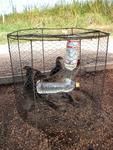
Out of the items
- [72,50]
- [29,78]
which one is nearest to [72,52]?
[72,50]

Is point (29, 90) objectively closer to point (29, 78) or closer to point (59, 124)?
point (29, 78)

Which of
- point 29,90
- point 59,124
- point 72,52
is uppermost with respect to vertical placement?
point 72,52

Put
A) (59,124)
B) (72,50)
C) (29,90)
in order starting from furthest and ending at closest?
(29,90), (59,124), (72,50)

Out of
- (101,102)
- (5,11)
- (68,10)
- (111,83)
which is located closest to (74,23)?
(68,10)

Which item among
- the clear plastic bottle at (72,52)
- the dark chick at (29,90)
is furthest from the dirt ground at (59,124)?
the clear plastic bottle at (72,52)

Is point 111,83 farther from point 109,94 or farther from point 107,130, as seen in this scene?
point 107,130

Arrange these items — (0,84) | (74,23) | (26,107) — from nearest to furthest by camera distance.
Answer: (26,107) < (0,84) < (74,23)

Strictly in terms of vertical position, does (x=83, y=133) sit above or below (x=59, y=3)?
below

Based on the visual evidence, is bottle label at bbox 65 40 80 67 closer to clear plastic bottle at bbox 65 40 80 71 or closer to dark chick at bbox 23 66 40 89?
clear plastic bottle at bbox 65 40 80 71

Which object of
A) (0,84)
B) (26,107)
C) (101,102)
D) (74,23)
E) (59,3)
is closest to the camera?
(26,107)

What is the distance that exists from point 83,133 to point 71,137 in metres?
0.10

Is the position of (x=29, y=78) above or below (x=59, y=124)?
above

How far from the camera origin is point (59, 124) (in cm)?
251

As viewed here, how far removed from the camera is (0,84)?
126 inches
